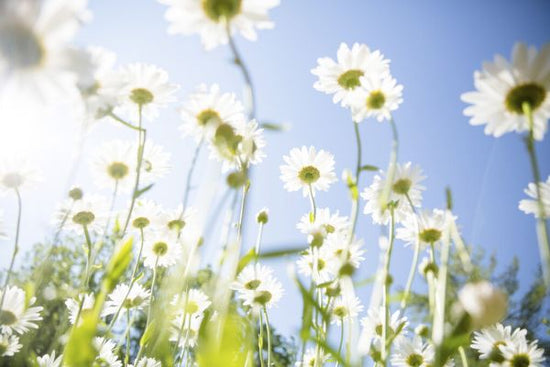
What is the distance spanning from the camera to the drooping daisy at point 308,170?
2.01 metres

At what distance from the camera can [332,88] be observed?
1630 millimetres

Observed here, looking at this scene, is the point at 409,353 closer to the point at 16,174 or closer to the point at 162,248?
the point at 162,248

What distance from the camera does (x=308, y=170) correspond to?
6.60 feet

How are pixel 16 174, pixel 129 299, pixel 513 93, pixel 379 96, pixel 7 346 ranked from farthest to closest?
pixel 129 299 → pixel 7 346 → pixel 16 174 → pixel 379 96 → pixel 513 93

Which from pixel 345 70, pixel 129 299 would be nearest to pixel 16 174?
pixel 129 299

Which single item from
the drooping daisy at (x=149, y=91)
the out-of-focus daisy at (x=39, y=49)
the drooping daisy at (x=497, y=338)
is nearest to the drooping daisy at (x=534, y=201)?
the drooping daisy at (x=497, y=338)

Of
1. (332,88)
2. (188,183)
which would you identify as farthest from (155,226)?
(332,88)

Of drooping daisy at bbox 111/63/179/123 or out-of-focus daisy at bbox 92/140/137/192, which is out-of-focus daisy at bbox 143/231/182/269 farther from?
drooping daisy at bbox 111/63/179/123

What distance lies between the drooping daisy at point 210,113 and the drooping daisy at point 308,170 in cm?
75

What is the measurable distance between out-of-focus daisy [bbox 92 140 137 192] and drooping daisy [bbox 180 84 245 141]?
1.32 ft

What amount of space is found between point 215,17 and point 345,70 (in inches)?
28.2

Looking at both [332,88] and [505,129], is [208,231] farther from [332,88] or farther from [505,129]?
[332,88]

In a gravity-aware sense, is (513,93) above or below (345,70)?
below

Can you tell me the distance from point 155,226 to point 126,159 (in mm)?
323
